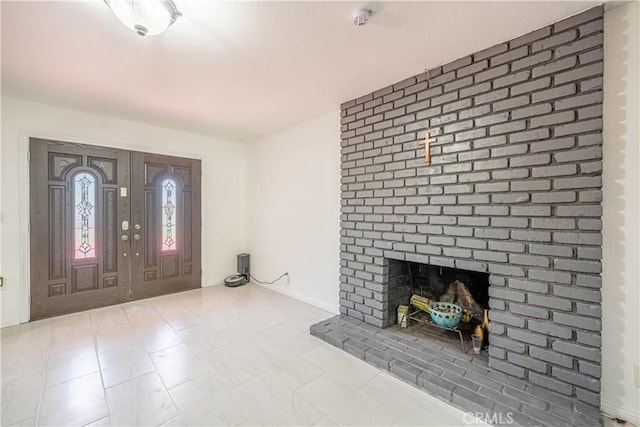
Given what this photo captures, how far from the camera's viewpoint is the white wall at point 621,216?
1569mm

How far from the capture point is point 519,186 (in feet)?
6.10

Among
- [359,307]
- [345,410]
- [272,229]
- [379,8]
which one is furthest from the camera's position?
[272,229]

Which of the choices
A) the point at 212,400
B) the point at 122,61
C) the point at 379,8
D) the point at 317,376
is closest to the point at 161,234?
the point at 122,61

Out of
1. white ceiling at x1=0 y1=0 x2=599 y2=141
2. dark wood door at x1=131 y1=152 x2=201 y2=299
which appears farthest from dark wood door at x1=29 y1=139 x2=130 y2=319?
white ceiling at x1=0 y1=0 x2=599 y2=141

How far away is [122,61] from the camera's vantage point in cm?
215

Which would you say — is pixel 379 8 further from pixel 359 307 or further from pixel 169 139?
pixel 169 139

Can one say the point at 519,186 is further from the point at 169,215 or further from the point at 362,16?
the point at 169,215

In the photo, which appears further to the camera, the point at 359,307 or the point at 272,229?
the point at 272,229

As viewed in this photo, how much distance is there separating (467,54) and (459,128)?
1.79ft

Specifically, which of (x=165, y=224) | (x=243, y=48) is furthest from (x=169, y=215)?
(x=243, y=48)

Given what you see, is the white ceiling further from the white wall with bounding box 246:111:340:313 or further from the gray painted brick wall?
the white wall with bounding box 246:111:340:313

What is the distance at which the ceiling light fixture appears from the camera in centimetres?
141

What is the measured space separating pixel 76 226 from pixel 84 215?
0.50 ft

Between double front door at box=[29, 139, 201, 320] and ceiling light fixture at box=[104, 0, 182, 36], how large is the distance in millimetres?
2583
